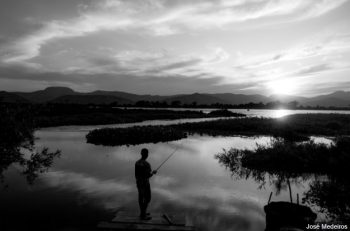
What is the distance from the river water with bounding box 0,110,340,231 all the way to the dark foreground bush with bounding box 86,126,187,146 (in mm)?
10762

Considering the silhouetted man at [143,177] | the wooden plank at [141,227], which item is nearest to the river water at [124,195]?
the wooden plank at [141,227]

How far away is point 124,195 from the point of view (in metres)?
14.4

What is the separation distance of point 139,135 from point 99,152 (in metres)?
8.67

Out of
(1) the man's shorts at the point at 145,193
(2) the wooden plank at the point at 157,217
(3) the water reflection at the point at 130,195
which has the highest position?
(1) the man's shorts at the point at 145,193

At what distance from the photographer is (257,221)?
37.0 ft

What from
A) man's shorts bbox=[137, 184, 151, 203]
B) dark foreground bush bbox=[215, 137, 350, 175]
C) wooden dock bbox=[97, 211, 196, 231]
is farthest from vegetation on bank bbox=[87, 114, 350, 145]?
man's shorts bbox=[137, 184, 151, 203]

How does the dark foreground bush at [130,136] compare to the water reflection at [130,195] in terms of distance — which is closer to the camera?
the water reflection at [130,195]

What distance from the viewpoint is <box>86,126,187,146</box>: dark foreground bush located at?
34375 millimetres

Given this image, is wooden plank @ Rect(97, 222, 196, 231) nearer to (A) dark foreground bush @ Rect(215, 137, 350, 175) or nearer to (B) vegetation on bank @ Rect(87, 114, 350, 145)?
(A) dark foreground bush @ Rect(215, 137, 350, 175)

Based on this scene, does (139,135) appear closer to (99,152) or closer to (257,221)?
(99,152)

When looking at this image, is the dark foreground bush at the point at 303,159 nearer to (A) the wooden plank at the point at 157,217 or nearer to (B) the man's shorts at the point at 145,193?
(A) the wooden plank at the point at 157,217

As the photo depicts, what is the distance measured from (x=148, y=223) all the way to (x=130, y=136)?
2666cm

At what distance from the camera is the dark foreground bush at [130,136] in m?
34.4

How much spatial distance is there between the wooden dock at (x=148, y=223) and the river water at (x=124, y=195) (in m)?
1.77
